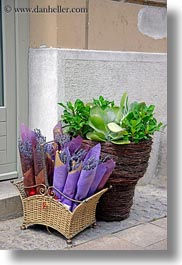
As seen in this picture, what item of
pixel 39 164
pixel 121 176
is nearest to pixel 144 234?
pixel 121 176

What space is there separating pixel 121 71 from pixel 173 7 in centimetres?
179

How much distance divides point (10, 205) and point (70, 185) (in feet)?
2.48

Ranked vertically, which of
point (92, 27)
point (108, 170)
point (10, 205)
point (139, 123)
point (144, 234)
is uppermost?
point (92, 27)


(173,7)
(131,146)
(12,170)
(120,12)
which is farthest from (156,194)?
(173,7)

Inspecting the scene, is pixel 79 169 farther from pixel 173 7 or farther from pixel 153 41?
pixel 153 41

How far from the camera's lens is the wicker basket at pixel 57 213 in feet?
11.2

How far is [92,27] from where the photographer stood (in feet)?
14.5

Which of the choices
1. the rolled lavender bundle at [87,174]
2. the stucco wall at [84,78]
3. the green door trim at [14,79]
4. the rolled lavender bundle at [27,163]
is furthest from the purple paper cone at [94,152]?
the green door trim at [14,79]

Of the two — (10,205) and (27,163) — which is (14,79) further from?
(10,205)

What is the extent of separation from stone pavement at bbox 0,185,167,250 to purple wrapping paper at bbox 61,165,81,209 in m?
0.32

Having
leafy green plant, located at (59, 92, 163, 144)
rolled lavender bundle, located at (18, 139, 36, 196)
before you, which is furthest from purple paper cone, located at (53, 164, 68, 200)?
leafy green plant, located at (59, 92, 163, 144)

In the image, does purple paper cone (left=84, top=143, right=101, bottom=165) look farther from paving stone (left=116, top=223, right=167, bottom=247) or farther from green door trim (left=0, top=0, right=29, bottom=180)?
green door trim (left=0, top=0, right=29, bottom=180)

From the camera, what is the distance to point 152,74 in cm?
503

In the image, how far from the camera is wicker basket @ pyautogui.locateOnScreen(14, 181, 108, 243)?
3.43m
